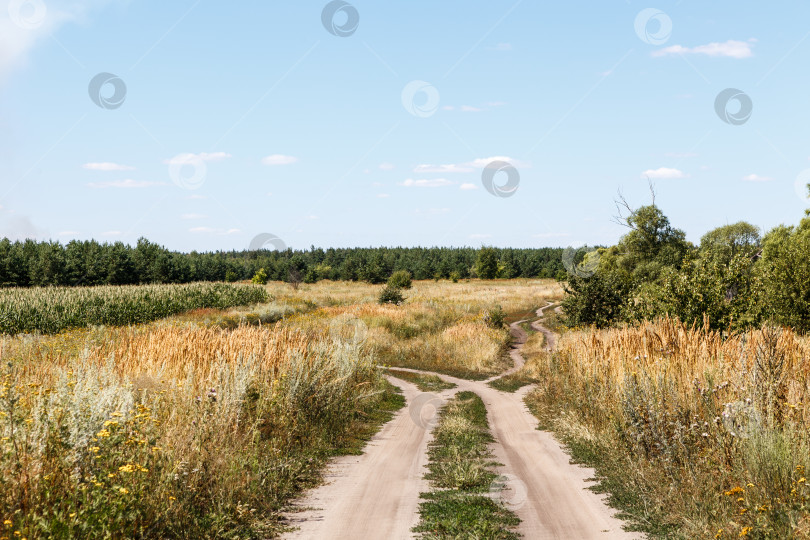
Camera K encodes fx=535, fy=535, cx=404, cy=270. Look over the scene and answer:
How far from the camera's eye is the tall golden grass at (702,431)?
20.2ft

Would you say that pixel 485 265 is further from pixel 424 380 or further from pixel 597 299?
pixel 424 380

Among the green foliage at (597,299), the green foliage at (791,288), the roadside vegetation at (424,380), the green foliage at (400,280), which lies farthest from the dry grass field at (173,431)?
the green foliage at (400,280)

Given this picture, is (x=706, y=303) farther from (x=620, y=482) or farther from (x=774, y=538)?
(x=774, y=538)

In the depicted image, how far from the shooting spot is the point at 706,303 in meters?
16.5

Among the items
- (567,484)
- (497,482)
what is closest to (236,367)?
(497,482)

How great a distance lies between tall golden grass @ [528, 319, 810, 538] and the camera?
6.16 metres

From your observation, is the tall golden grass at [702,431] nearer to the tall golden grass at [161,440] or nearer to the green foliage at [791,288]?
the tall golden grass at [161,440]

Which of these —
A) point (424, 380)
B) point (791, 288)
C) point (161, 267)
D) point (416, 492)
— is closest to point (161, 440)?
point (416, 492)

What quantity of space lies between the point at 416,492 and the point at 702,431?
4566 mm

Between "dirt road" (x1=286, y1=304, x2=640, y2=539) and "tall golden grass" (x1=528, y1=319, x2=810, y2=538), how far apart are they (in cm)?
57

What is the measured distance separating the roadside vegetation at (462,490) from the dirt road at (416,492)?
8.5 inches

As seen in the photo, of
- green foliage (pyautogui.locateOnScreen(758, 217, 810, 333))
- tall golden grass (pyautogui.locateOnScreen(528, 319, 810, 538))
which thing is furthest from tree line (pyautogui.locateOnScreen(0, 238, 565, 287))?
tall golden grass (pyautogui.locateOnScreen(528, 319, 810, 538))

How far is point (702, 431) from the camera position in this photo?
27.3 feet

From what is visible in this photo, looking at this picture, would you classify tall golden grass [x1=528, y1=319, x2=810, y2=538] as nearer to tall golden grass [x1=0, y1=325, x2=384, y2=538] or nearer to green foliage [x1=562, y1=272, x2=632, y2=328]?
tall golden grass [x1=0, y1=325, x2=384, y2=538]
